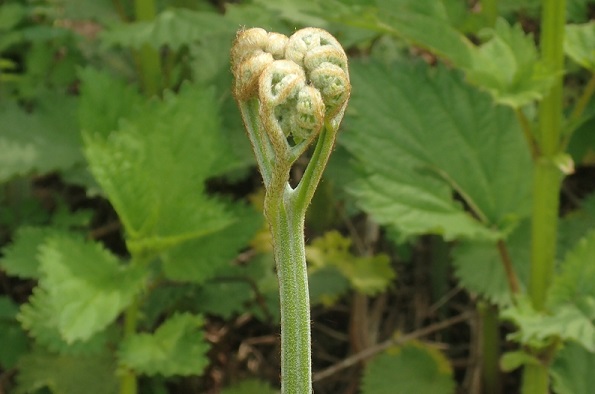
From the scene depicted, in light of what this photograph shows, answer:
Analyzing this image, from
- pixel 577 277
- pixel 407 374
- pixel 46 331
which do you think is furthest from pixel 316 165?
pixel 407 374

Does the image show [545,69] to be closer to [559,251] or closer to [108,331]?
[559,251]

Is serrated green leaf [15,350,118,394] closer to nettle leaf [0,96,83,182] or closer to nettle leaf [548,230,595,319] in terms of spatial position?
nettle leaf [0,96,83,182]

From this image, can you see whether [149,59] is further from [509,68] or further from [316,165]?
[316,165]

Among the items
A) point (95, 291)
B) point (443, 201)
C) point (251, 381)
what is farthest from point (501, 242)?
point (95, 291)

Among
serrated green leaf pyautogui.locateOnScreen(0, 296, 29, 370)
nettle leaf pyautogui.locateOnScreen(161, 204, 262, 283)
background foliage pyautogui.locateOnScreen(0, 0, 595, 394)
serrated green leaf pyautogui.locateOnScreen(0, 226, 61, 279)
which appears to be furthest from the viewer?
serrated green leaf pyautogui.locateOnScreen(0, 296, 29, 370)

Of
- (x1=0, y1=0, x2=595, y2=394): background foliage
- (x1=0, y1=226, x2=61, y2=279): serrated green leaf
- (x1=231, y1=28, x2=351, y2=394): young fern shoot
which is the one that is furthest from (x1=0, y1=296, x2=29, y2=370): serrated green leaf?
(x1=231, y1=28, x2=351, y2=394): young fern shoot
